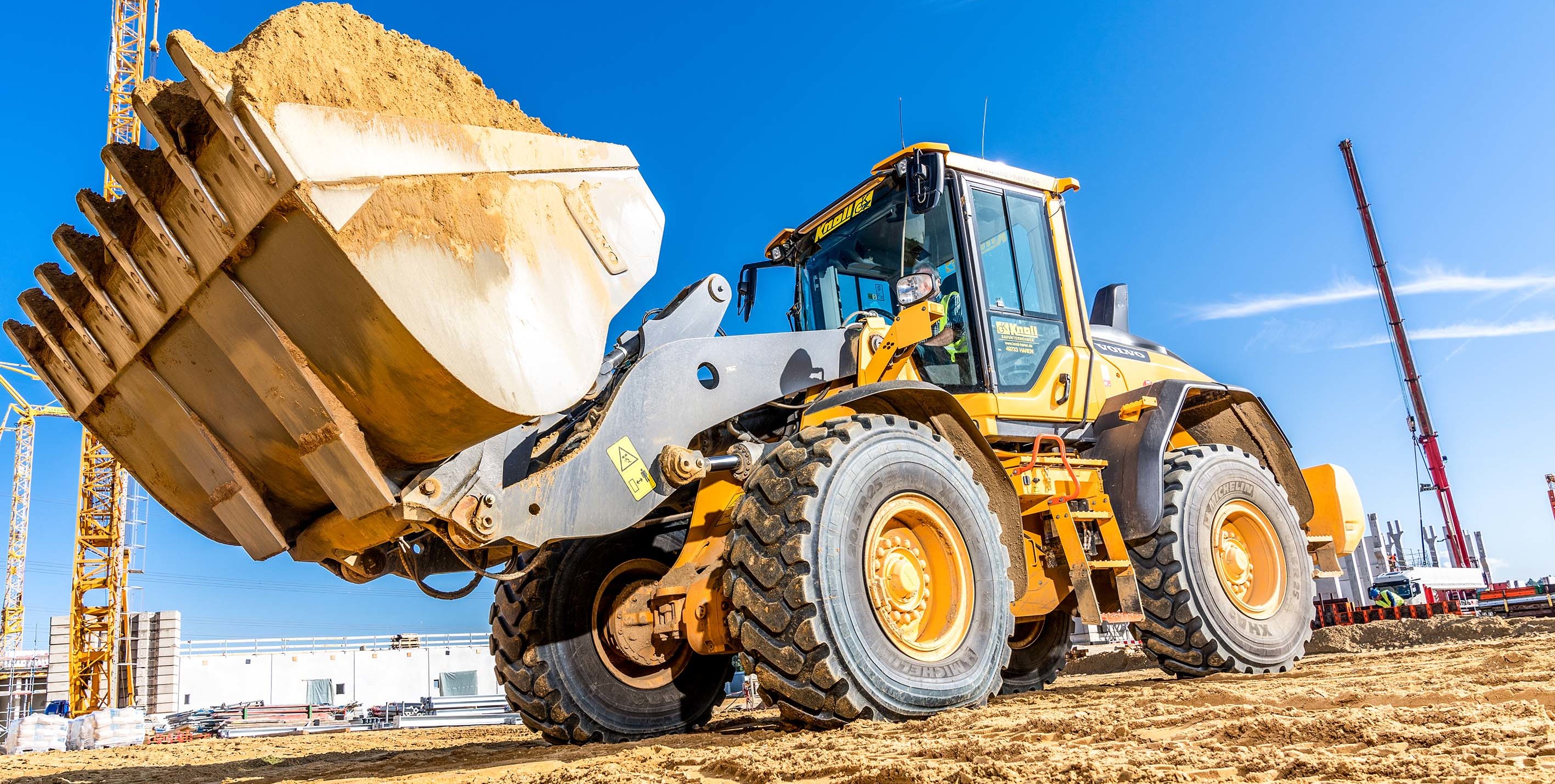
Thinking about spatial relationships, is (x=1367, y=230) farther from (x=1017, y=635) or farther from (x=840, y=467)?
(x=840, y=467)

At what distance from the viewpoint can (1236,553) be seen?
22.5 ft

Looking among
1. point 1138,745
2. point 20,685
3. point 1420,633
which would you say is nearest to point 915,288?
point 1138,745

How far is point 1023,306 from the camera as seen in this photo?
255 inches

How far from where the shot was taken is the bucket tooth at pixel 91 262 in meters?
3.79

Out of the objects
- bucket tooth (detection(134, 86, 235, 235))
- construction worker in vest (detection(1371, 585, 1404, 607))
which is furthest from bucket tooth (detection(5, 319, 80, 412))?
construction worker in vest (detection(1371, 585, 1404, 607))

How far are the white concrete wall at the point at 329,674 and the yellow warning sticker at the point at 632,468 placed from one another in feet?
109

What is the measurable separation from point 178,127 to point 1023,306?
4731 mm

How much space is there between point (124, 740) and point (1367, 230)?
42439 millimetres

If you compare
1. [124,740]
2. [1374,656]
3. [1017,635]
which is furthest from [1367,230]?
[124,740]

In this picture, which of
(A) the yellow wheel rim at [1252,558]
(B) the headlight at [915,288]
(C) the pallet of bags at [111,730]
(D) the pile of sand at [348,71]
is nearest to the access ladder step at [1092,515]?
(A) the yellow wheel rim at [1252,558]

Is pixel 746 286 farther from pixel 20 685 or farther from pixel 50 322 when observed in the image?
pixel 20 685

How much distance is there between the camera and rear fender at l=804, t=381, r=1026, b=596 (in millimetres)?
5066

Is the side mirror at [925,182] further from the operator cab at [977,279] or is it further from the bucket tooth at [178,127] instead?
the bucket tooth at [178,127]

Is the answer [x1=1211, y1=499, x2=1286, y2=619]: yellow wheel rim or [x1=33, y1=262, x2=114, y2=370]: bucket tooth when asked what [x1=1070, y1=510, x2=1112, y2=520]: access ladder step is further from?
[x1=33, y1=262, x2=114, y2=370]: bucket tooth
